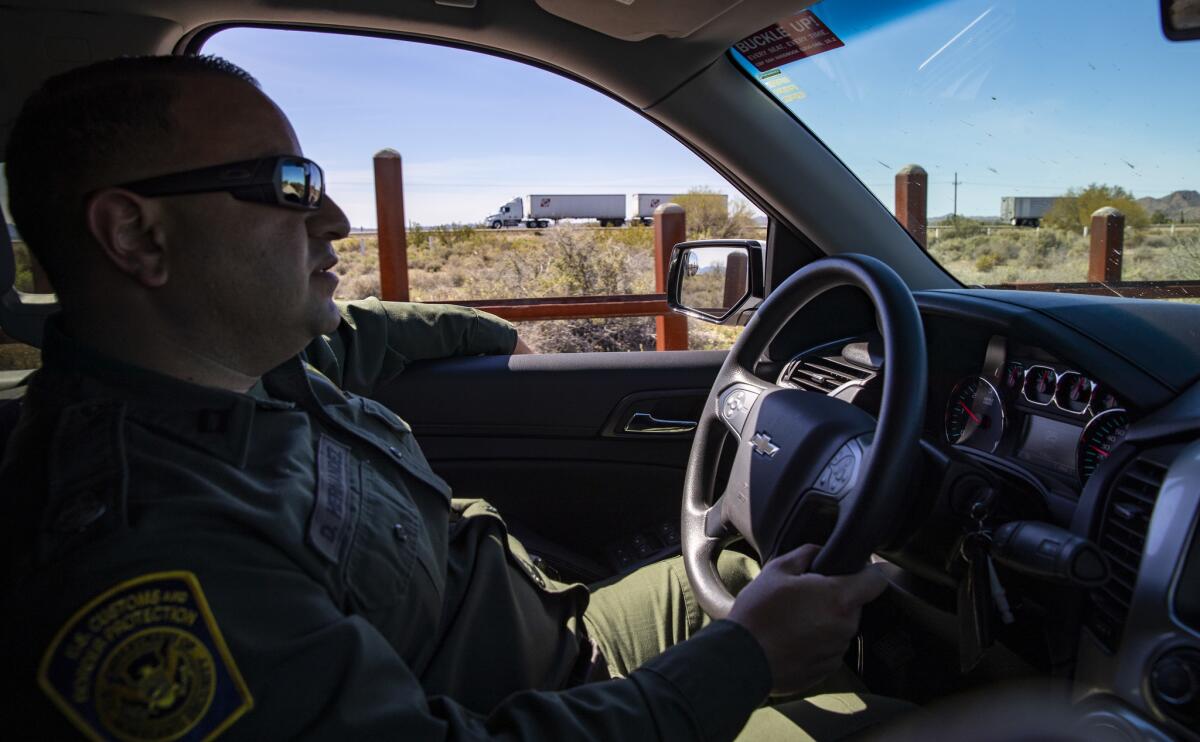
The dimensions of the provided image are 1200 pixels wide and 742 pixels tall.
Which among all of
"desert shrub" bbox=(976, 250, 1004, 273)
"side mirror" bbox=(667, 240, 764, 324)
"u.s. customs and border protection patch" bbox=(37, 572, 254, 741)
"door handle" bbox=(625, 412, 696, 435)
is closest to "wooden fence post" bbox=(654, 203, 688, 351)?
"side mirror" bbox=(667, 240, 764, 324)

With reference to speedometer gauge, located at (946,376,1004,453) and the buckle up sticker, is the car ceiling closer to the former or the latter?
speedometer gauge, located at (946,376,1004,453)

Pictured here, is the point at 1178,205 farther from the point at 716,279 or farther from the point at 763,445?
the point at 716,279

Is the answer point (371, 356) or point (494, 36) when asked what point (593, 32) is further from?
point (371, 356)

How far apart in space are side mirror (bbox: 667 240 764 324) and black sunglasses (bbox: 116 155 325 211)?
1.57 meters

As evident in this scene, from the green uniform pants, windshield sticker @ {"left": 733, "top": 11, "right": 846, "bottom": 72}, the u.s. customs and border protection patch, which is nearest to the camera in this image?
the u.s. customs and border protection patch

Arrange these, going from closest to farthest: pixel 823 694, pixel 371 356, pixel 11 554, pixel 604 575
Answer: pixel 11 554 < pixel 823 694 < pixel 371 356 < pixel 604 575

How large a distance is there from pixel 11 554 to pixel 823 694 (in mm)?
1292

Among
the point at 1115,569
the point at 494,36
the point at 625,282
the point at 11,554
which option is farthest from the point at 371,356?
the point at 625,282

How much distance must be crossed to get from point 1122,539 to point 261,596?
1.23 m

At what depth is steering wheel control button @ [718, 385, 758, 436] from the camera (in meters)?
1.70

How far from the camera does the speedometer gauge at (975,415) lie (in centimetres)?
169

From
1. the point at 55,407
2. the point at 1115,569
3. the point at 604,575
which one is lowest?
the point at 604,575

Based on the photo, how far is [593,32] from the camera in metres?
2.27

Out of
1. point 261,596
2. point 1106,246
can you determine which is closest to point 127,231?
point 261,596
